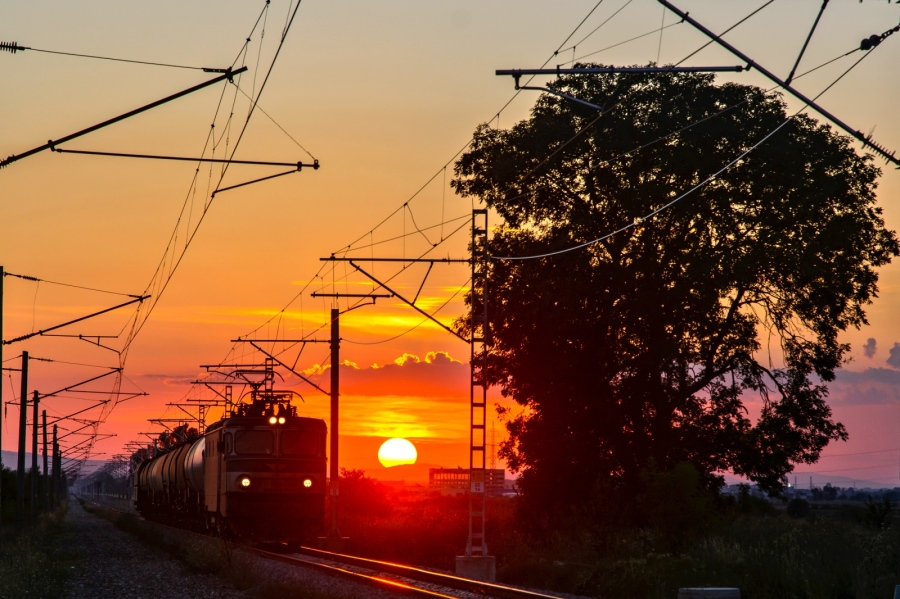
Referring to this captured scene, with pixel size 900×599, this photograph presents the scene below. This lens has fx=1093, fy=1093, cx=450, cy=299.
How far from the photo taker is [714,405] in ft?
127

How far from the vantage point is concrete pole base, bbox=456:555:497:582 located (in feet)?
83.2

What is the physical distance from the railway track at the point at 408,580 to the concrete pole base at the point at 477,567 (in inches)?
43.1

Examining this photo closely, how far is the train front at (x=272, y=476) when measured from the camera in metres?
31.4

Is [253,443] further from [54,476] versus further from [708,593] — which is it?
[54,476]

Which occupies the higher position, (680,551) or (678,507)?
(678,507)

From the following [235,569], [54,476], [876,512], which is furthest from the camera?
[54,476]

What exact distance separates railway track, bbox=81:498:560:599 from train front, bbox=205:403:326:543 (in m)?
1.14

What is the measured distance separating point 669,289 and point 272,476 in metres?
14.8

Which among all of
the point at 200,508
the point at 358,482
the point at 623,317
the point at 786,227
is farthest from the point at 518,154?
the point at 358,482

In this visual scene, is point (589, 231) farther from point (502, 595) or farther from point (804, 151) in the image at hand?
point (502, 595)

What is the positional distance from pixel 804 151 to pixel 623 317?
845 cm

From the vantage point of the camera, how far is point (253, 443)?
3197 cm

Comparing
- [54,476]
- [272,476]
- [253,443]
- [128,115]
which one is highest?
[128,115]

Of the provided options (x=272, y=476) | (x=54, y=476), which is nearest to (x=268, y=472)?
(x=272, y=476)
